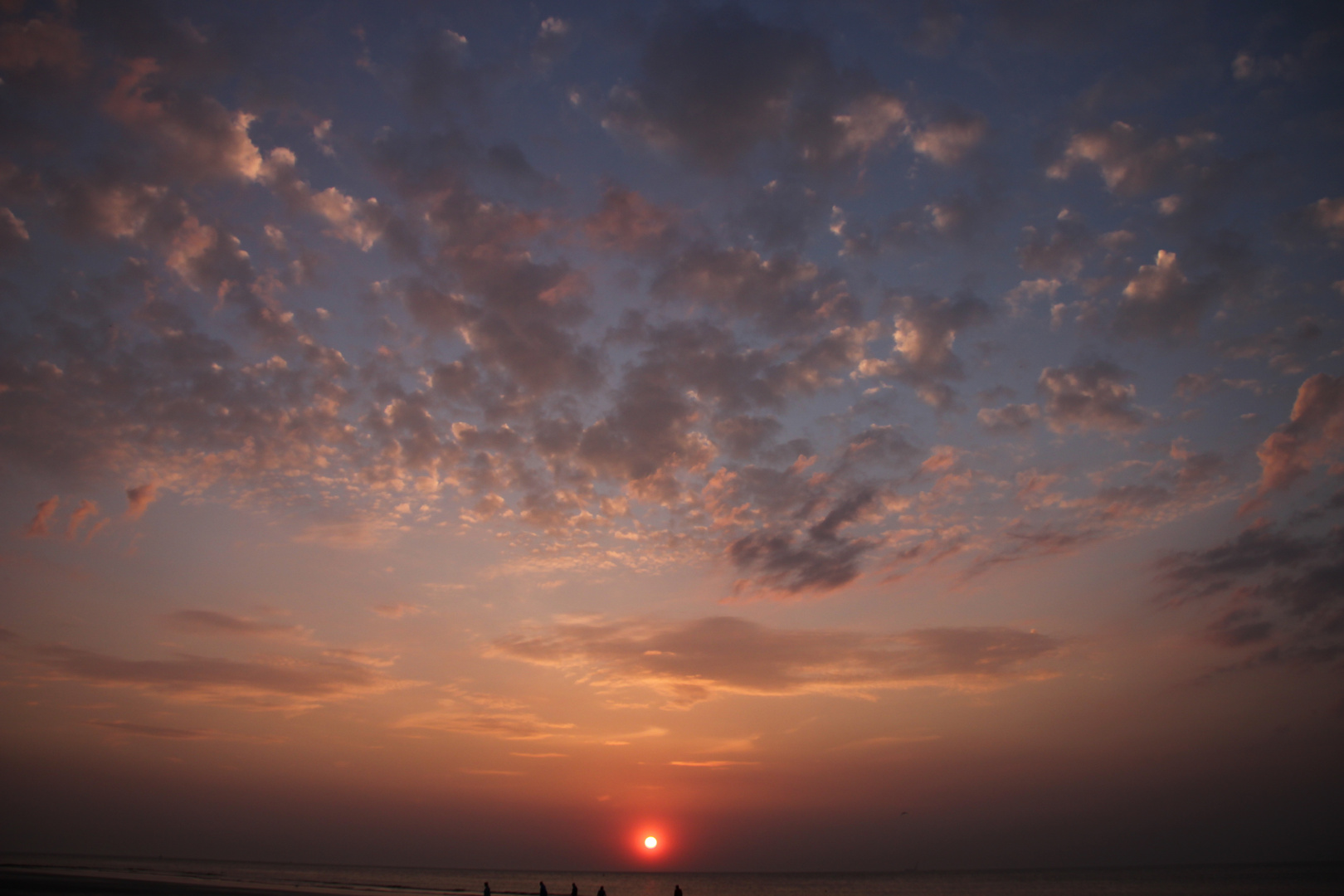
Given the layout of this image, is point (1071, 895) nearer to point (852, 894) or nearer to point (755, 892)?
point (852, 894)

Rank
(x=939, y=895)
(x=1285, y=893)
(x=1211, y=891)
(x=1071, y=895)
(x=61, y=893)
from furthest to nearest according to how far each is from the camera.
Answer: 1. (x=939, y=895)
2. (x=1071, y=895)
3. (x=1211, y=891)
4. (x=1285, y=893)
5. (x=61, y=893)

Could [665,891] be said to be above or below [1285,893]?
below

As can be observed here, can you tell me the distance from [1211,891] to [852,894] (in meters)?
60.9

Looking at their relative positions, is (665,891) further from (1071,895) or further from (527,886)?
(1071,895)

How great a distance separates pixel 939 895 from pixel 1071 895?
24.0m

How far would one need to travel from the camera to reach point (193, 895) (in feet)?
220

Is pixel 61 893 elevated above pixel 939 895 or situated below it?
above

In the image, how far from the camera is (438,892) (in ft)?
345

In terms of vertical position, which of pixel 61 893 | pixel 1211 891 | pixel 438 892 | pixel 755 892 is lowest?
pixel 755 892

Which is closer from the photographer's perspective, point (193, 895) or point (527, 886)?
point (193, 895)

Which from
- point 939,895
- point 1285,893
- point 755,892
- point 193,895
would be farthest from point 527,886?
point 1285,893

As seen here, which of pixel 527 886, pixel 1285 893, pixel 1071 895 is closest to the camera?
pixel 1285 893

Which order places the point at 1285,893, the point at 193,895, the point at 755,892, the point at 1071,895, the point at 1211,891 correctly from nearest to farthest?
the point at 193,895 → the point at 1285,893 → the point at 1211,891 → the point at 1071,895 → the point at 755,892

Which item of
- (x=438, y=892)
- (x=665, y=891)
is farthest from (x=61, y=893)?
(x=665, y=891)
